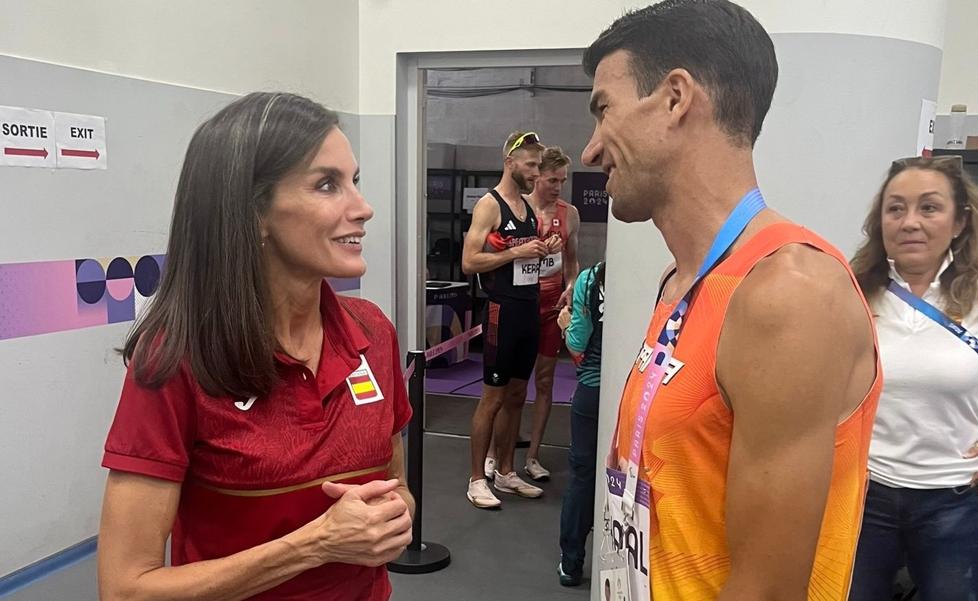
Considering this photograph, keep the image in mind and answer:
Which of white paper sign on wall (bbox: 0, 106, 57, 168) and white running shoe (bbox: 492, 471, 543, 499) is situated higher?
white paper sign on wall (bbox: 0, 106, 57, 168)

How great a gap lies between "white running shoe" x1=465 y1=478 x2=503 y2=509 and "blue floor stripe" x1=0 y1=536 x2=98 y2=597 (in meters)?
1.98

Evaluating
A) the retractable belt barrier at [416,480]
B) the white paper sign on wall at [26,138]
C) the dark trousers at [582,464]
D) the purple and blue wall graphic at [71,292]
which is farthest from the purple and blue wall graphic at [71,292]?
the dark trousers at [582,464]

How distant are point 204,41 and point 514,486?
2751mm

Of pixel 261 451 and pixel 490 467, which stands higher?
pixel 261 451

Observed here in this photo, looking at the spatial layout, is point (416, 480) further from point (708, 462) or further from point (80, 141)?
point (708, 462)

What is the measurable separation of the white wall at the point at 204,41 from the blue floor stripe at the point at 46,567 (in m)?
1.54

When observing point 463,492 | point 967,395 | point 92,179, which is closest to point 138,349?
point 92,179

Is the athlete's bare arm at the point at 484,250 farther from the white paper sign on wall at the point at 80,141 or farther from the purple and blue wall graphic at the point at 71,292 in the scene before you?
the white paper sign on wall at the point at 80,141

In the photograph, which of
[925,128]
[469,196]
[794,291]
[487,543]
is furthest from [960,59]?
[469,196]

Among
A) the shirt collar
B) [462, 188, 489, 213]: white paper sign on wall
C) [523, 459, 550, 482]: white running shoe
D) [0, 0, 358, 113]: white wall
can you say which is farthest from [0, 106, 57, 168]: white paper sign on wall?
[462, 188, 489, 213]: white paper sign on wall

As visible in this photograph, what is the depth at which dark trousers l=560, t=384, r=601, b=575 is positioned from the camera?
10.1 feet

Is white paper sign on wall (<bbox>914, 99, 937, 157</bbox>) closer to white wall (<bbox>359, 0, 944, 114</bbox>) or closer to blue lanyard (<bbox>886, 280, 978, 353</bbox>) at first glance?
blue lanyard (<bbox>886, 280, 978, 353</bbox>)

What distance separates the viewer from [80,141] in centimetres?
237

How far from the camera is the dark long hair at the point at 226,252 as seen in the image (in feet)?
3.90
